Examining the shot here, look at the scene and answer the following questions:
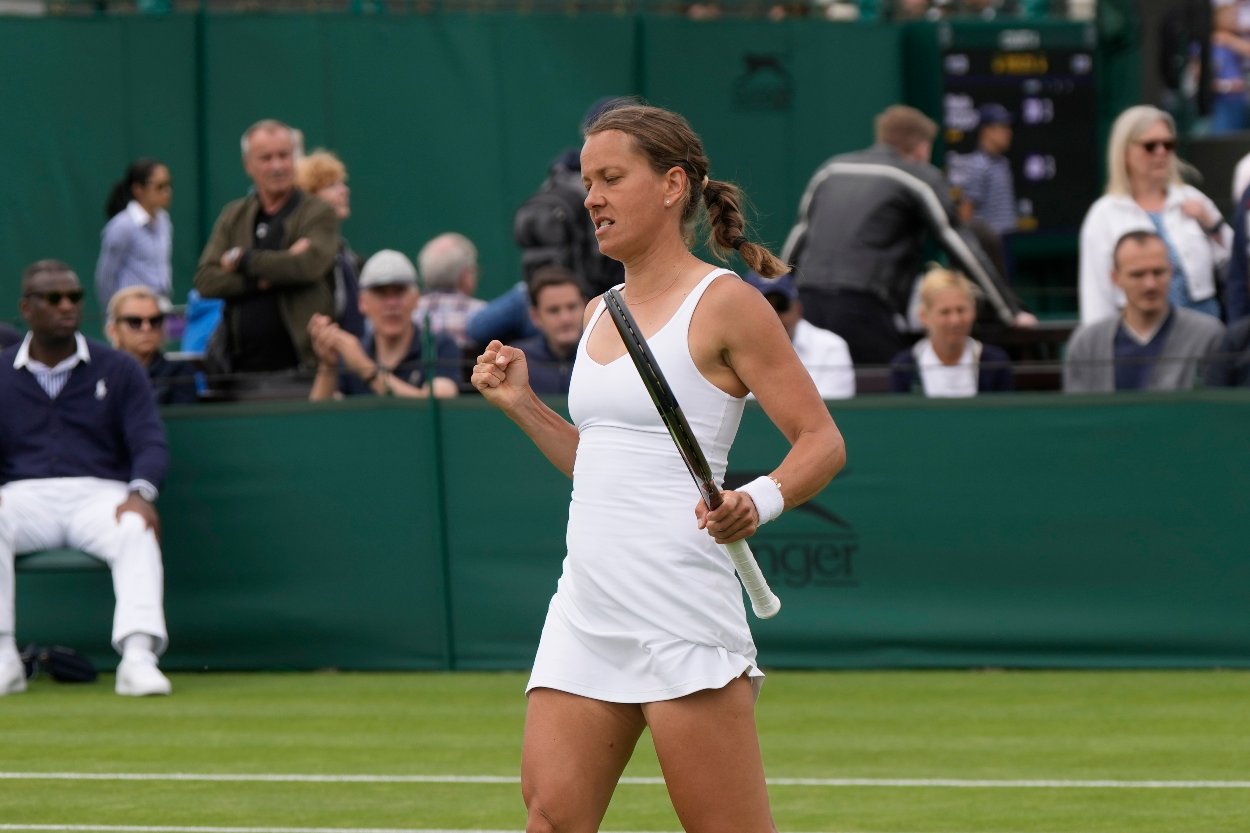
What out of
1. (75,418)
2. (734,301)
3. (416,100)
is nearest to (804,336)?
(75,418)

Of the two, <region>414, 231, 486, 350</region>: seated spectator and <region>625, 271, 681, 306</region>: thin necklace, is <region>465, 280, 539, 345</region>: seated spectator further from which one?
<region>625, 271, 681, 306</region>: thin necklace

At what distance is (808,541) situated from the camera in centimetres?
989

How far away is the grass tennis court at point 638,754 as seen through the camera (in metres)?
6.80

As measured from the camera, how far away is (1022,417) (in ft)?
32.1

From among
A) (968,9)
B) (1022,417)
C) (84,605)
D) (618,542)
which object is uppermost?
(968,9)

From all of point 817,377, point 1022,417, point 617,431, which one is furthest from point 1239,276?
point 617,431

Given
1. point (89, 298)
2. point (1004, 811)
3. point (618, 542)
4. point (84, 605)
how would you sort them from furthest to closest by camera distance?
point (89, 298) → point (84, 605) → point (1004, 811) → point (618, 542)

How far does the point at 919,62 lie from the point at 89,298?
7163mm

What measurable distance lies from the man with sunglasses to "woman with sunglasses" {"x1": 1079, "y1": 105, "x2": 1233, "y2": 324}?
14.8 ft

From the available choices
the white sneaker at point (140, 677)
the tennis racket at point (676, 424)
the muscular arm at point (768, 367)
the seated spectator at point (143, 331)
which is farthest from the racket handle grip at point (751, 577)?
the seated spectator at point (143, 331)

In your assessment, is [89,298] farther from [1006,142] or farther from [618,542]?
[618,542]

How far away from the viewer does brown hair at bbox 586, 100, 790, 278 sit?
4.17m

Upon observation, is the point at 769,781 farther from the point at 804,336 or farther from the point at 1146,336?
the point at 804,336

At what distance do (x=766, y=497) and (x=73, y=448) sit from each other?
6.75 meters
